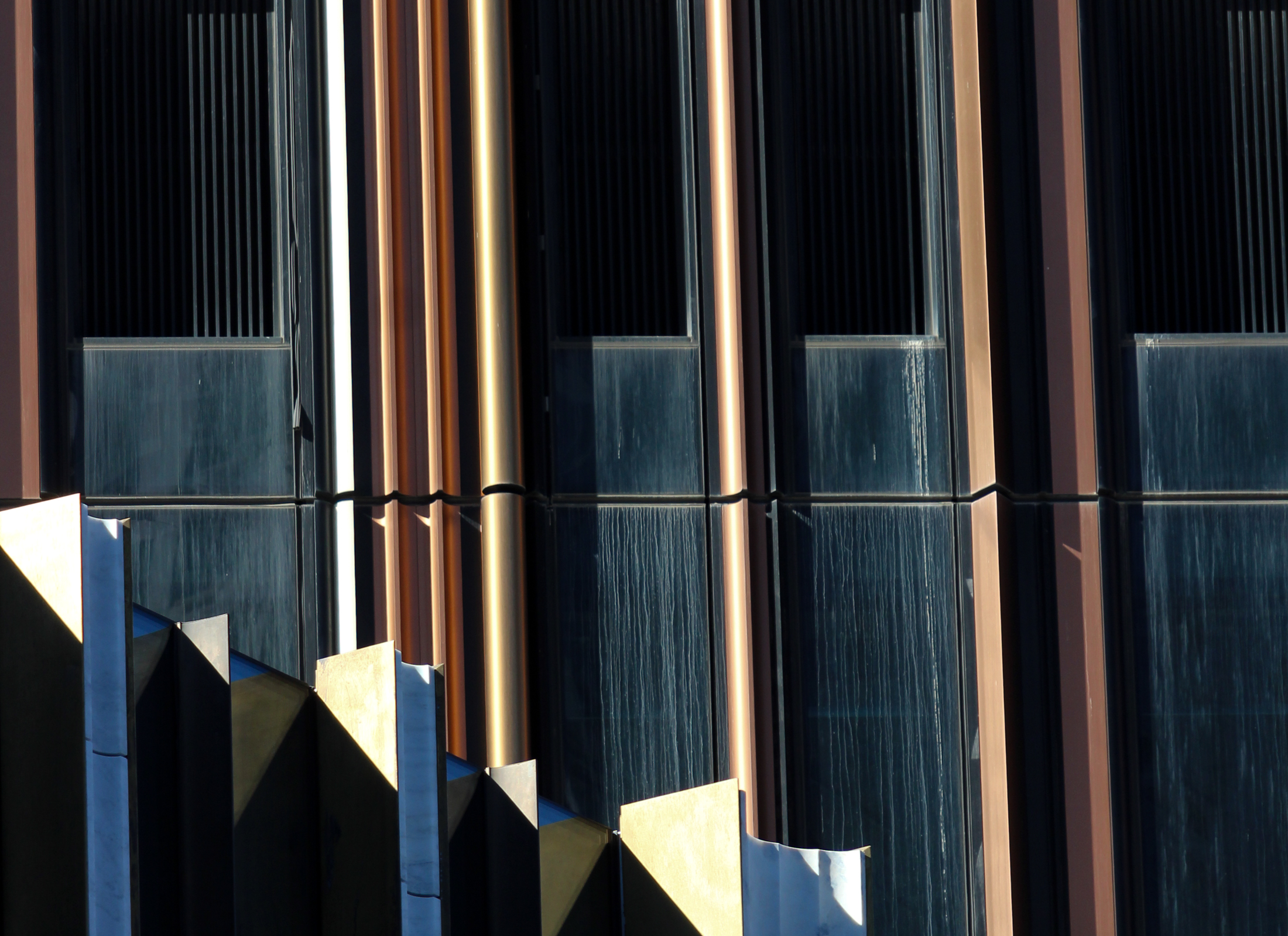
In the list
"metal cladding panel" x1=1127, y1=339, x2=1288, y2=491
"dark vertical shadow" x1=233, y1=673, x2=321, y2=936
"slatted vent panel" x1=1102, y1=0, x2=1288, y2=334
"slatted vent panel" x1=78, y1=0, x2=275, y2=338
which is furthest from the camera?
"slatted vent panel" x1=1102, y1=0, x2=1288, y2=334

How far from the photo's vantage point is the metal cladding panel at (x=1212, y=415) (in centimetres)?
1304

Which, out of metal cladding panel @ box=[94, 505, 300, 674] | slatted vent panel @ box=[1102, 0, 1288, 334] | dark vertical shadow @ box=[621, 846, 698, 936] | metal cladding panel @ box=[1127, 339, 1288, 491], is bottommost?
dark vertical shadow @ box=[621, 846, 698, 936]

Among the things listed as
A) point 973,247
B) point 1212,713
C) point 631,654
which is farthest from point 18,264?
point 1212,713

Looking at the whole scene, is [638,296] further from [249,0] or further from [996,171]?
[249,0]

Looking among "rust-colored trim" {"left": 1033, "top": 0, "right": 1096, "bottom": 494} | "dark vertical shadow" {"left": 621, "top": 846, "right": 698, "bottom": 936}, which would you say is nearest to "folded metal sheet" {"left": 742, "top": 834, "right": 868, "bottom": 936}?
"dark vertical shadow" {"left": 621, "top": 846, "right": 698, "bottom": 936}

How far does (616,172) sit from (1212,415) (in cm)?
484

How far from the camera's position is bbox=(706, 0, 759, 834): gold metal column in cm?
1254

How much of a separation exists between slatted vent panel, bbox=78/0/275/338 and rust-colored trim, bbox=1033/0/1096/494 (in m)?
5.84

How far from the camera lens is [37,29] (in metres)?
13.1

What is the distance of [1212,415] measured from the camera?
1312cm

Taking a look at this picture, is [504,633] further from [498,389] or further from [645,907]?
[645,907]

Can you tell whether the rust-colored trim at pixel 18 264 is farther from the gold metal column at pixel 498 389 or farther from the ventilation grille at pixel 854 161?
the ventilation grille at pixel 854 161

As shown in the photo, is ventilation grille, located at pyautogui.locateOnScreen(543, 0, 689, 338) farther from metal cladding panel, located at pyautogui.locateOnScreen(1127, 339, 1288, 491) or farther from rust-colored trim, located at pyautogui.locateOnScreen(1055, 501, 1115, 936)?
metal cladding panel, located at pyautogui.locateOnScreen(1127, 339, 1288, 491)

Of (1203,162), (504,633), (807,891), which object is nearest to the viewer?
(807,891)
